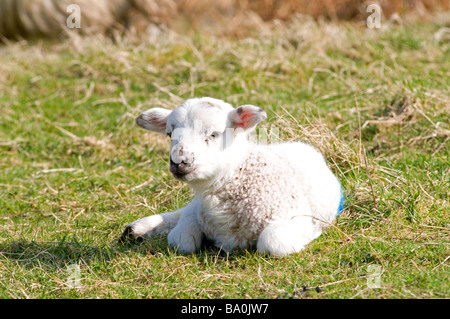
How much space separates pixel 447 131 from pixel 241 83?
2688 millimetres

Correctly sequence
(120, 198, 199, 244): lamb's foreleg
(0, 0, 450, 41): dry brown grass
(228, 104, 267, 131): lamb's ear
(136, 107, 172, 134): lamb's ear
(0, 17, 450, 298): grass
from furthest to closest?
(0, 0, 450, 41): dry brown grass
(120, 198, 199, 244): lamb's foreleg
(136, 107, 172, 134): lamb's ear
(228, 104, 267, 131): lamb's ear
(0, 17, 450, 298): grass

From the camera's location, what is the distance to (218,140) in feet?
13.7

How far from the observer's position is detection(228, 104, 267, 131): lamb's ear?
4.21 metres

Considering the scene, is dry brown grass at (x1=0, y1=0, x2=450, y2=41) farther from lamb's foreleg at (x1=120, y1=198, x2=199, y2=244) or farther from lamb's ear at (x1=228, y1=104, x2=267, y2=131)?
lamb's ear at (x1=228, y1=104, x2=267, y2=131)

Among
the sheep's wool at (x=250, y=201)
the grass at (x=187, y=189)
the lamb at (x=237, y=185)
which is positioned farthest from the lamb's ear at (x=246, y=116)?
the grass at (x=187, y=189)

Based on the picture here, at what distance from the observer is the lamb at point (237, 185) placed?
13.5 ft

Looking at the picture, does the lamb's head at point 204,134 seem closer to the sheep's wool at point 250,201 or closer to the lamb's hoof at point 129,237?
the sheep's wool at point 250,201

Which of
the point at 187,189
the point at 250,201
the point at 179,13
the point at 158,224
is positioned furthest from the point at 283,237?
the point at 179,13

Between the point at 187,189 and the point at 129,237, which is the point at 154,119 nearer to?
the point at 129,237

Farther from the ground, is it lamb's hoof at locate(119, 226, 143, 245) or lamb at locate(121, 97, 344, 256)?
lamb at locate(121, 97, 344, 256)

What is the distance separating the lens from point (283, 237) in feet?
13.5

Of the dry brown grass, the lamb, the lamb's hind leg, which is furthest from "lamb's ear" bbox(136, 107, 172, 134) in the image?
the dry brown grass

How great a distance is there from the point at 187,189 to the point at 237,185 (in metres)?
1.37
